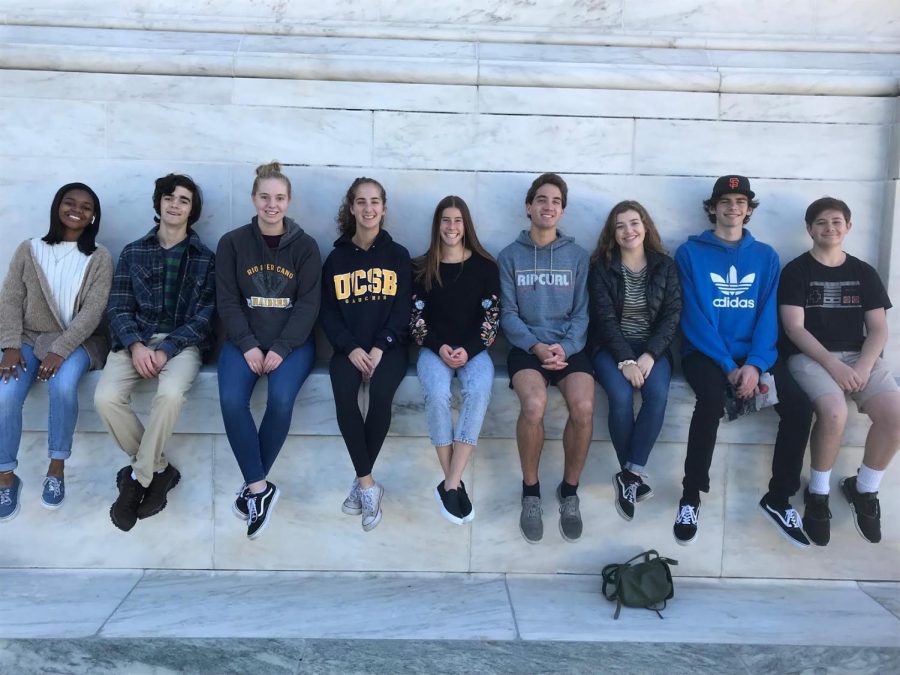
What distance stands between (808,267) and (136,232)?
404cm

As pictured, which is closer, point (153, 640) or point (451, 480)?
point (153, 640)

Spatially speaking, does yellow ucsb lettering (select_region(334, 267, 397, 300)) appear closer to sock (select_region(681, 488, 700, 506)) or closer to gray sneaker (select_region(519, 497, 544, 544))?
gray sneaker (select_region(519, 497, 544, 544))

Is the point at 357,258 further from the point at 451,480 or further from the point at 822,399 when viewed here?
the point at 822,399

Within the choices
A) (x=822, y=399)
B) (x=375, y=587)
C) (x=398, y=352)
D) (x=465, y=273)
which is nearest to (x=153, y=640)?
(x=375, y=587)

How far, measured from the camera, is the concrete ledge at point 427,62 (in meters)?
4.31

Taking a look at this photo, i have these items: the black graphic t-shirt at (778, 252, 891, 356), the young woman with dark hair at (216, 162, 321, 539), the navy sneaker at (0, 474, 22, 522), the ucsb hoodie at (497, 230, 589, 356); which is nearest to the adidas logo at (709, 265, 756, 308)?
the black graphic t-shirt at (778, 252, 891, 356)

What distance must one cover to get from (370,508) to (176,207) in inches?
79.1

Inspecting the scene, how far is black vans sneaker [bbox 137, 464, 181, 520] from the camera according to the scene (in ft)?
12.4

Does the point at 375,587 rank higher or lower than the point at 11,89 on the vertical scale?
lower

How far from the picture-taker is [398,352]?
3965mm

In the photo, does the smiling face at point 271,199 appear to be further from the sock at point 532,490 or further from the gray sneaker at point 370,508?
the sock at point 532,490

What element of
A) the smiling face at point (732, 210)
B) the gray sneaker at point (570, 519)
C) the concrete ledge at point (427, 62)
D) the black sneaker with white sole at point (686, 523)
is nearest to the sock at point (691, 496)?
the black sneaker with white sole at point (686, 523)

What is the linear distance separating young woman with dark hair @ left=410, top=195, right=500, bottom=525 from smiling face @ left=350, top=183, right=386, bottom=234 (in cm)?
34

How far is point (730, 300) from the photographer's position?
13.5 feet
